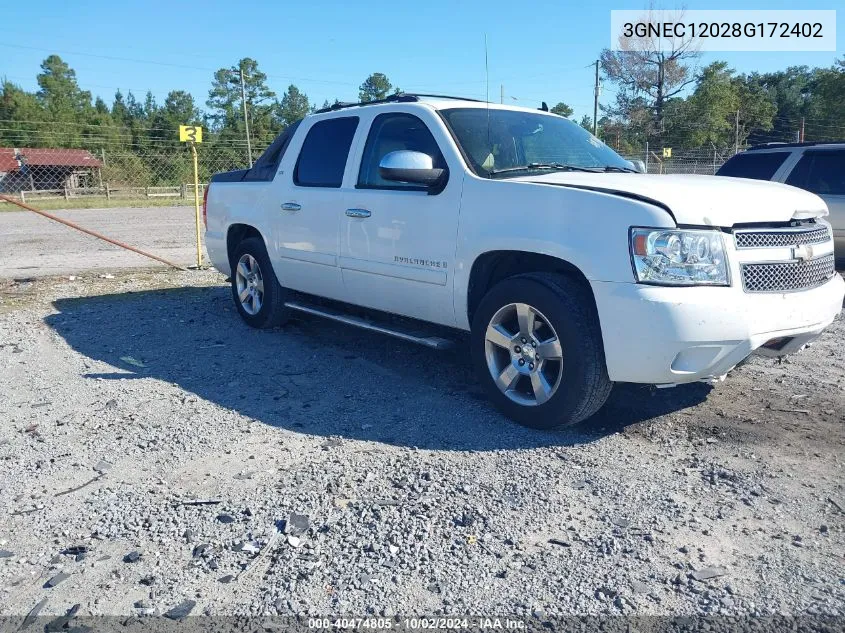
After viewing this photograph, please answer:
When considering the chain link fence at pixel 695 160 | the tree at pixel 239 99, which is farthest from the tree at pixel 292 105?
the chain link fence at pixel 695 160

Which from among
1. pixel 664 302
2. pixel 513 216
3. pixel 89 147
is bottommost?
pixel 664 302

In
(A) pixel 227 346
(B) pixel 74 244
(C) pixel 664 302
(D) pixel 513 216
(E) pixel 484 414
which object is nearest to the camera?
(C) pixel 664 302

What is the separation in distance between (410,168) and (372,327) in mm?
1293

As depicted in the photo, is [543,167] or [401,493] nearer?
[401,493]

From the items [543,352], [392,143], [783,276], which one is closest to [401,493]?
[543,352]

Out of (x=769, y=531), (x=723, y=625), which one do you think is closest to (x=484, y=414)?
(x=769, y=531)

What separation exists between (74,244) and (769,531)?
48.8 feet

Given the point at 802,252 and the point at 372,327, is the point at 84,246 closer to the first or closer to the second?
the point at 372,327

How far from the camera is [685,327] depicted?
11.7 ft

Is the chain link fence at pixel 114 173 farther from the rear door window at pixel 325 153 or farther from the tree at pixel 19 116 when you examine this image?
the rear door window at pixel 325 153

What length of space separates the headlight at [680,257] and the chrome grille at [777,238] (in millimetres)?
195

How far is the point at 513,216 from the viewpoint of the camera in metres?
4.20

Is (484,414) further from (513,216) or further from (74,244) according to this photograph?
(74,244)

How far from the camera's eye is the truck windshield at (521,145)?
4.70 metres
